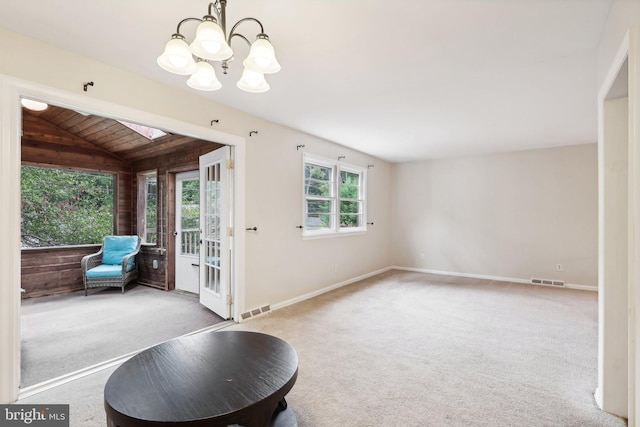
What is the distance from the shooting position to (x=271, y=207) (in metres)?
3.84

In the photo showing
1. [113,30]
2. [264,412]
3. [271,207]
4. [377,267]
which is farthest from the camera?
[377,267]

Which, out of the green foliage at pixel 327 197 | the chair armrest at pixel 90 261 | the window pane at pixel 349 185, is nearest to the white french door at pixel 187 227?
the chair armrest at pixel 90 261

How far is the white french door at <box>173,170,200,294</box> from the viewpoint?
4965 millimetres

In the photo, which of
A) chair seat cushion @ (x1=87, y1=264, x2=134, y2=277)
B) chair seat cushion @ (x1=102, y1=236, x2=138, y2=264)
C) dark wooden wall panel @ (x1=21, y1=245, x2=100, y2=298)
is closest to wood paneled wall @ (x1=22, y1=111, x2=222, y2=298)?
dark wooden wall panel @ (x1=21, y1=245, x2=100, y2=298)

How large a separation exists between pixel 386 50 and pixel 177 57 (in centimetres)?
140

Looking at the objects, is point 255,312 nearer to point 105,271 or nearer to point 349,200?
point 349,200

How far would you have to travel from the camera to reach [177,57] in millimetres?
1574

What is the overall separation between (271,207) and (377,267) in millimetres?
3234

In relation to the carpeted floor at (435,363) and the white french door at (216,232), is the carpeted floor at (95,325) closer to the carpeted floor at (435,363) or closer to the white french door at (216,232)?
the white french door at (216,232)

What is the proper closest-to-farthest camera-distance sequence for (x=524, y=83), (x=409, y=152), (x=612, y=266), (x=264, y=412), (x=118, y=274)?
1. (x=264, y=412)
2. (x=612, y=266)
3. (x=524, y=83)
4. (x=118, y=274)
5. (x=409, y=152)

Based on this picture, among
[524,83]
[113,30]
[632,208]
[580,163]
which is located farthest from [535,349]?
[113,30]

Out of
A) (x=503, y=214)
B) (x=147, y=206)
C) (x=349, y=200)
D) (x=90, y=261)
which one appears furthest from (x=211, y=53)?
(x=503, y=214)

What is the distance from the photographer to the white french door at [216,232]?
11.3ft

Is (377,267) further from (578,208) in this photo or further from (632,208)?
(632,208)
